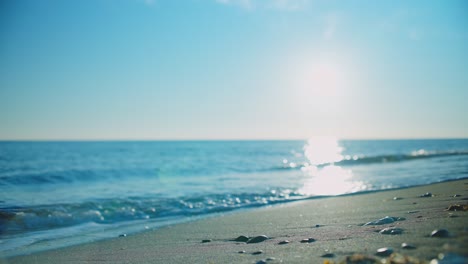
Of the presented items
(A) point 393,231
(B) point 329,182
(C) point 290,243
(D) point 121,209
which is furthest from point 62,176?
(A) point 393,231

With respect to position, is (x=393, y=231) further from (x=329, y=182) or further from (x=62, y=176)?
(x=62, y=176)

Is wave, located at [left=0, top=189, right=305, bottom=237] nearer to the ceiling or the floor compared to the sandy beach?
nearer to the floor

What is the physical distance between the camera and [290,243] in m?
5.36

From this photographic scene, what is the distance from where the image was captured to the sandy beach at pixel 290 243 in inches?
136

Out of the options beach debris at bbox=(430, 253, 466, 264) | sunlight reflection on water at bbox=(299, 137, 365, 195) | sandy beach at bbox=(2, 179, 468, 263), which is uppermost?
beach debris at bbox=(430, 253, 466, 264)

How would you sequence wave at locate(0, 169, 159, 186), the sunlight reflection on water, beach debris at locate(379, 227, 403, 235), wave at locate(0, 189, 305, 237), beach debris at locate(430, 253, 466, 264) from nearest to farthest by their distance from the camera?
beach debris at locate(430, 253, 466, 264), beach debris at locate(379, 227, 403, 235), wave at locate(0, 189, 305, 237), the sunlight reflection on water, wave at locate(0, 169, 159, 186)

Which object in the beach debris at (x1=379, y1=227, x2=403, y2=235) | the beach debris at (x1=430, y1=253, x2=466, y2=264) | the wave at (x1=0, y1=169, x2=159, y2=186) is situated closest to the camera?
the beach debris at (x1=430, y1=253, x2=466, y2=264)

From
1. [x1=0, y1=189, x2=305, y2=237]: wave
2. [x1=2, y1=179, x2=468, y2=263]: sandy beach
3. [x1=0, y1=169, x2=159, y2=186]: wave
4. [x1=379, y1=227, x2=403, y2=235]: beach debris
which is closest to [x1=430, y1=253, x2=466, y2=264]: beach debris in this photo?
[x1=2, y1=179, x2=468, y2=263]: sandy beach

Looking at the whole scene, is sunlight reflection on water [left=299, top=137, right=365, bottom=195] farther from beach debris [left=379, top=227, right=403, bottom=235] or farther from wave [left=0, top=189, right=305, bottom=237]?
beach debris [left=379, top=227, right=403, bottom=235]

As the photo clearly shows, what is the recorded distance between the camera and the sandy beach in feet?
11.3

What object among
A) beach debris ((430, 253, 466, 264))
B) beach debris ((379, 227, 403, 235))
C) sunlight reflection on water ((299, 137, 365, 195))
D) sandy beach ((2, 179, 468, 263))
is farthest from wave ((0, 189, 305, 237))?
beach debris ((430, 253, 466, 264))

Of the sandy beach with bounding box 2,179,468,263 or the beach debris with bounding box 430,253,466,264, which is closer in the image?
the beach debris with bounding box 430,253,466,264

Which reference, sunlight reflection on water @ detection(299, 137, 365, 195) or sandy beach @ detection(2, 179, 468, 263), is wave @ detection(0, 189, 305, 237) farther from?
sandy beach @ detection(2, 179, 468, 263)

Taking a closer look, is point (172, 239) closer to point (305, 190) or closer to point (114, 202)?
point (114, 202)
